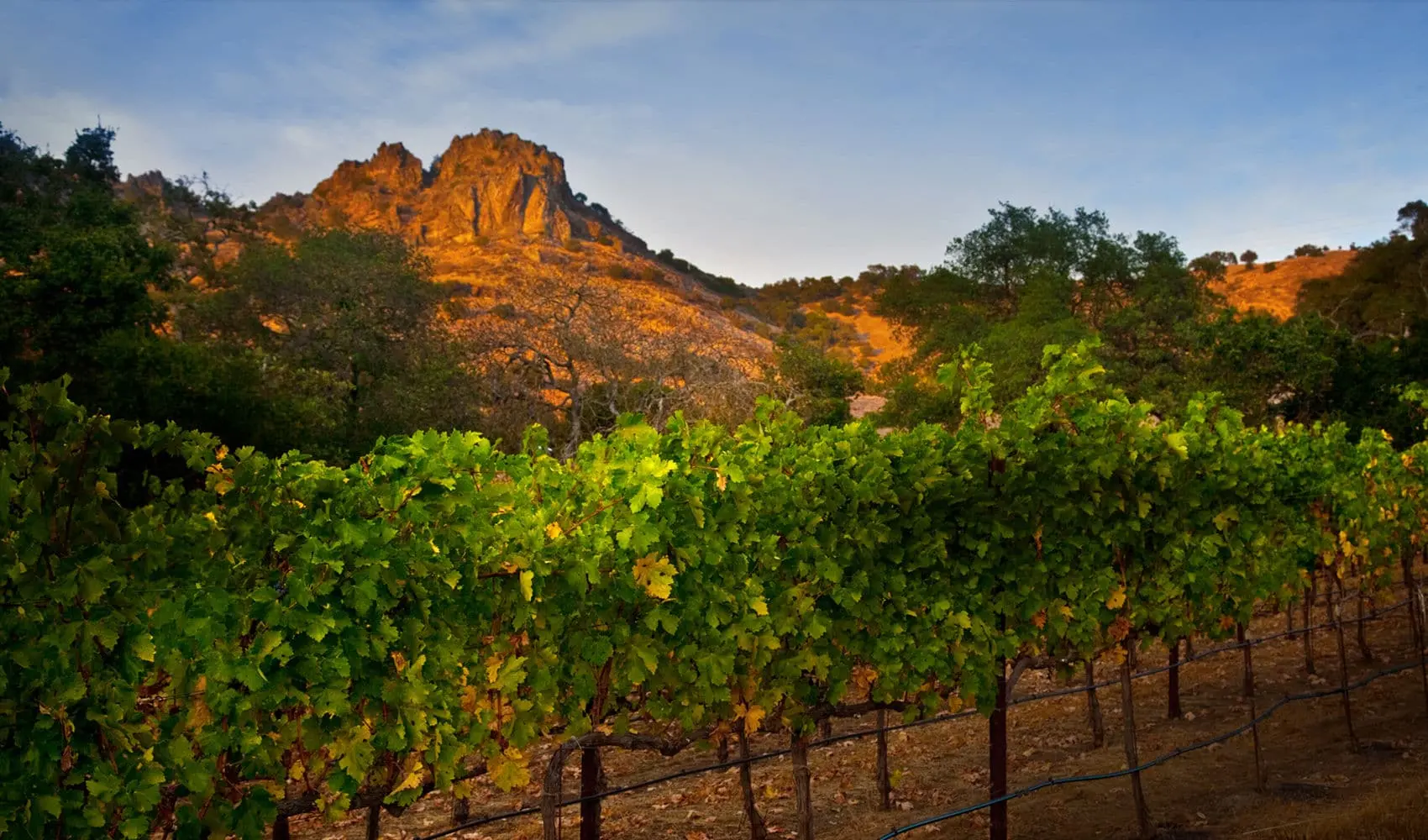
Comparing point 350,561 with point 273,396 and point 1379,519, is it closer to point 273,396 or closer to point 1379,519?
point 1379,519

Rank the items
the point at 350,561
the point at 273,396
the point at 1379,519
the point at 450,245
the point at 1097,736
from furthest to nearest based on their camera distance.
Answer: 1. the point at 450,245
2. the point at 273,396
3. the point at 1379,519
4. the point at 1097,736
5. the point at 350,561

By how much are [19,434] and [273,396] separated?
81.3ft

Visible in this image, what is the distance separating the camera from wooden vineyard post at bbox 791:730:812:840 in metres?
7.22

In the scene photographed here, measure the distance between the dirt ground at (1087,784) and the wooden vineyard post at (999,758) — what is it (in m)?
1.36

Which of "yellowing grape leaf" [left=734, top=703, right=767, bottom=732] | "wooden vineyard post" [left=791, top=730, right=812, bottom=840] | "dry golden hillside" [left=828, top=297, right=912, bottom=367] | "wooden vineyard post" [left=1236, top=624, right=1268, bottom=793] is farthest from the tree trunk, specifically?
"dry golden hillside" [left=828, top=297, right=912, bottom=367]

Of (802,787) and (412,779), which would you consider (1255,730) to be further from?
(412,779)

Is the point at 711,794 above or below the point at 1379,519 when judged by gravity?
below

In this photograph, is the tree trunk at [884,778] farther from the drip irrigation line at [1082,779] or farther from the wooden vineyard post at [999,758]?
the wooden vineyard post at [999,758]

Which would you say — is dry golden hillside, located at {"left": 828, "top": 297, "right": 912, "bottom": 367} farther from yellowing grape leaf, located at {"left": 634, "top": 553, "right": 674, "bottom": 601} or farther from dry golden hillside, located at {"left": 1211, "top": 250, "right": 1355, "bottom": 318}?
yellowing grape leaf, located at {"left": 634, "top": 553, "right": 674, "bottom": 601}

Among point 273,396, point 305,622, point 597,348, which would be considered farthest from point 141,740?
point 597,348

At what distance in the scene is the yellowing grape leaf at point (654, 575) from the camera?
18.4ft

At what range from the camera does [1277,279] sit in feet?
335

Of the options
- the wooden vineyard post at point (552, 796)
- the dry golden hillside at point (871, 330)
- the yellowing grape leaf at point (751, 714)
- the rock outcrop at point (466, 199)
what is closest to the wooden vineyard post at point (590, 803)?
the wooden vineyard post at point (552, 796)

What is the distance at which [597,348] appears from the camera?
3875 cm
